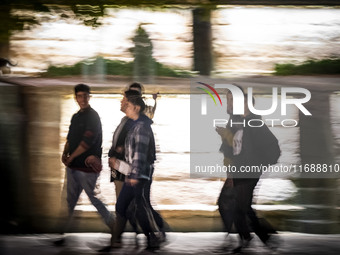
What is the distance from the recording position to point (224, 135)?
24.1ft

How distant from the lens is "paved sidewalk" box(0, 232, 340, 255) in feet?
22.7

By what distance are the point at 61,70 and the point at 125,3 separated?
4.03 ft

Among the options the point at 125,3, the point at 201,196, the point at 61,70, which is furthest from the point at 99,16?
the point at 201,196

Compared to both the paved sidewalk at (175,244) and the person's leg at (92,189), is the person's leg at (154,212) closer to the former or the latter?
the paved sidewalk at (175,244)

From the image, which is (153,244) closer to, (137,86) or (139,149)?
(139,149)

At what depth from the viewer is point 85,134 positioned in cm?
732

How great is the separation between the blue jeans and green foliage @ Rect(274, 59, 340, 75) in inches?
101

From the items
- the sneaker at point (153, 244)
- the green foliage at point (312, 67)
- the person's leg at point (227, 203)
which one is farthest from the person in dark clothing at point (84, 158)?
the green foliage at point (312, 67)

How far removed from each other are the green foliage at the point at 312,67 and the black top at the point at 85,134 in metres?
2.25

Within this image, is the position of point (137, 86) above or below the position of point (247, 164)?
above

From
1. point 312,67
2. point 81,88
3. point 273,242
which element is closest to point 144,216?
point 273,242

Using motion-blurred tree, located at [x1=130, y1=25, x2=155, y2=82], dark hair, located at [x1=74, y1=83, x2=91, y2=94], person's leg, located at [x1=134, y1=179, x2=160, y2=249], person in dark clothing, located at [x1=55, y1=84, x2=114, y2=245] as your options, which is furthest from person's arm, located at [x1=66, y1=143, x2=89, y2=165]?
motion-blurred tree, located at [x1=130, y1=25, x2=155, y2=82]

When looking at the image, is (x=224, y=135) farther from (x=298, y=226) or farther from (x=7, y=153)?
(x=7, y=153)

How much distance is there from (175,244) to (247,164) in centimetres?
122
